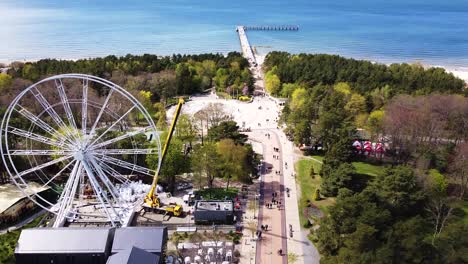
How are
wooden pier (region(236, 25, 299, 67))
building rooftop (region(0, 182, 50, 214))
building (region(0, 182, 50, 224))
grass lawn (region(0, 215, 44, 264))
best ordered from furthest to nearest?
wooden pier (region(236, 25, 299, 67)), building rooftop (region(0, 182, 50, 214)), building (region(0, 182, 50, 224)), grass lawn (region(0, 215, 44, 264))

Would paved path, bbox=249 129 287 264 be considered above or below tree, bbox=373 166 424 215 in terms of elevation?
below

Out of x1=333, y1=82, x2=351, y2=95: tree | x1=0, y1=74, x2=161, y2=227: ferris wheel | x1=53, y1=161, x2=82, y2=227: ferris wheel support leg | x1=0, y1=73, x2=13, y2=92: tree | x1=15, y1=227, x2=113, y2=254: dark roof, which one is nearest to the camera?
x1=15, y1=227, x2=113, y2=254: dark roof

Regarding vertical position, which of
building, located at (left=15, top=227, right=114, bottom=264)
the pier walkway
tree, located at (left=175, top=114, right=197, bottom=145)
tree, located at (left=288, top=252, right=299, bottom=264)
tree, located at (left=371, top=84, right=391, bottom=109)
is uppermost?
the pier walkway

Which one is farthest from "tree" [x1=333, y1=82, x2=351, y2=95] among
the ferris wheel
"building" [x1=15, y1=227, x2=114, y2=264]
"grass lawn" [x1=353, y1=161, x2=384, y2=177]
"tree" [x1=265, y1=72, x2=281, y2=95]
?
"building" [x1=15, y1=227, x2=114, y2=264]

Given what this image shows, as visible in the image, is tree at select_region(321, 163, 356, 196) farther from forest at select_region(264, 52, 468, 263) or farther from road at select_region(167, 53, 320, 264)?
road at select_region(167, 53, 320, 264)

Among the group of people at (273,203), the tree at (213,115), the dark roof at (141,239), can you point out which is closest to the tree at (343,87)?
the tree at (213,115)

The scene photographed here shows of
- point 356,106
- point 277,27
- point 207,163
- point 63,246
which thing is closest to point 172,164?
point 207,163

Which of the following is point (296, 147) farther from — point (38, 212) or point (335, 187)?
point (38, 212)
